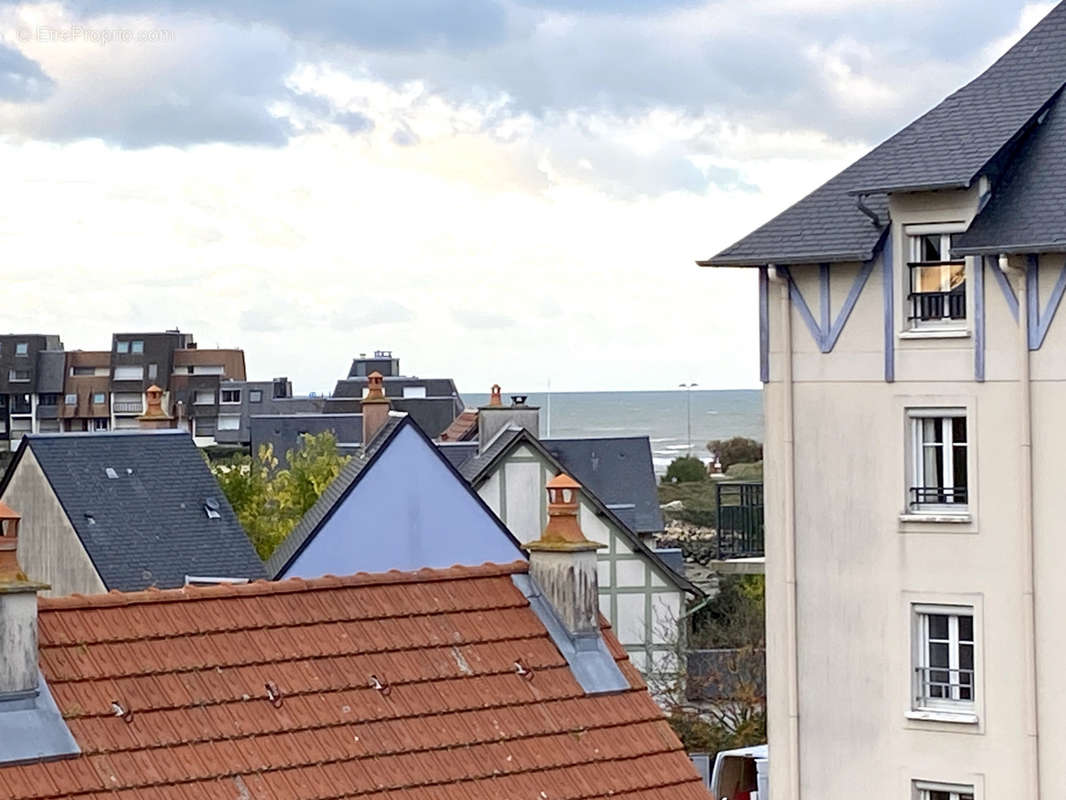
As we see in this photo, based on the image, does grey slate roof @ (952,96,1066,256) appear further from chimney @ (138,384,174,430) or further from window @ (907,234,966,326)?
chimney @ (138,384,174,430)

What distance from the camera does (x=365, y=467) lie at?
1259 inches

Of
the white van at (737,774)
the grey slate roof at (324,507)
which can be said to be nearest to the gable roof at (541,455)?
the white van at (737,774)

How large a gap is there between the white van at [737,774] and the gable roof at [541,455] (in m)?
11.7

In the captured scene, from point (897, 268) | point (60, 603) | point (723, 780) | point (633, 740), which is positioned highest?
A: point (897, 268)

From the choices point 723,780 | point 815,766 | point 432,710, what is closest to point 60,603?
point 432,710

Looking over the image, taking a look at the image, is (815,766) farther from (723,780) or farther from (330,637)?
(723,780)

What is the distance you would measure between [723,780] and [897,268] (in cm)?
1680

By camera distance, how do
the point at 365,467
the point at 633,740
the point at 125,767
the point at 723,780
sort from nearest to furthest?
the point at 125,767 → the point at 633,740 → the point at 365,467 → the point at 723,780

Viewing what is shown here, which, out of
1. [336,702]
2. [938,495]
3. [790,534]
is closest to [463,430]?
[790,534]

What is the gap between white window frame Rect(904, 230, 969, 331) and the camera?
81.9 ft

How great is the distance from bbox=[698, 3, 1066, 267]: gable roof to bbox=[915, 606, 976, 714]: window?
4.37m

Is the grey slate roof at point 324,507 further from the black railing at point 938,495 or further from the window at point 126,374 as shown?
the window at point 126,374

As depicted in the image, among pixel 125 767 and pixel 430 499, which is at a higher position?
pixel 430 499

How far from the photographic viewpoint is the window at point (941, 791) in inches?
984
